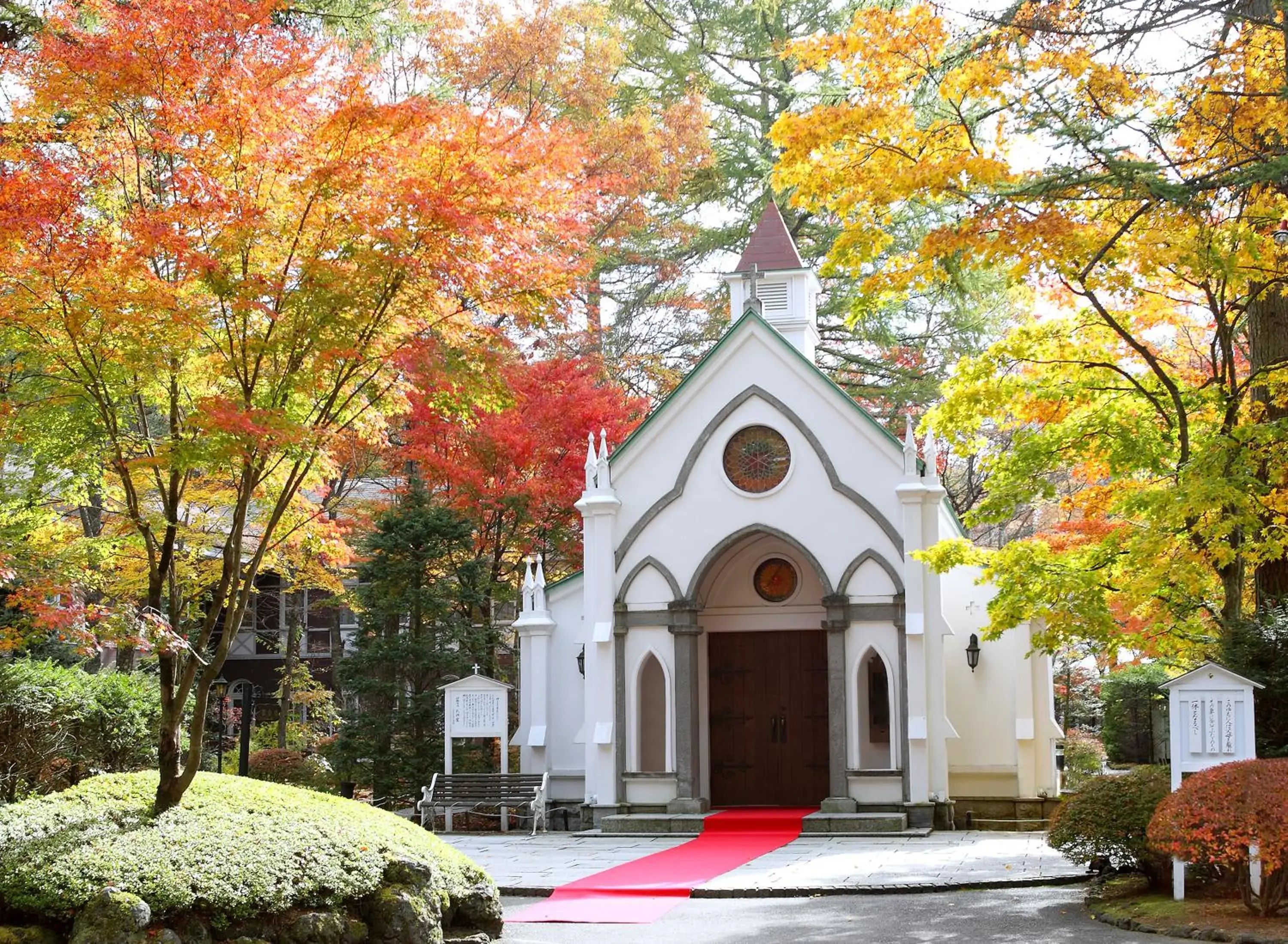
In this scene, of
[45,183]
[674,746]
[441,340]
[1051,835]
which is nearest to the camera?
[45,183]

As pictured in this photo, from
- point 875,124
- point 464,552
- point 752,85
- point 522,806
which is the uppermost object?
point 752,85

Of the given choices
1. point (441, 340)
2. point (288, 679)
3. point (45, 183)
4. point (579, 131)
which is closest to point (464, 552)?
point (288, 679)

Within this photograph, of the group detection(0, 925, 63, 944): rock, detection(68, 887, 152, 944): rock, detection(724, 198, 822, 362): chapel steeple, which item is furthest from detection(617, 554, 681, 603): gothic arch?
detection(0, 925, 63, 944): rock

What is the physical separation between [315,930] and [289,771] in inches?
603

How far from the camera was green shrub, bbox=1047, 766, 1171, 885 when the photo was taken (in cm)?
1170

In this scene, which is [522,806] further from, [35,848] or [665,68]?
[665,68]

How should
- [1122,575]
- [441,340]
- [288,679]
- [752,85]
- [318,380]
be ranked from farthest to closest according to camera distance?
[752,85], [288,679], [1122,575], [441,340], [318,380]

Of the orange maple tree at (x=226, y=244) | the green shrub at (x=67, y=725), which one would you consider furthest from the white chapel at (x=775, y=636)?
the orange maple tree at (x=226, y=244)

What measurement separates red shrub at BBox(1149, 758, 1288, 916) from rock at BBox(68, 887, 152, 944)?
759 cm

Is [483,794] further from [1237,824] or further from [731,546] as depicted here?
[1237,824]

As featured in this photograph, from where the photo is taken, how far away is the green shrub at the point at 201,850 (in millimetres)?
8773

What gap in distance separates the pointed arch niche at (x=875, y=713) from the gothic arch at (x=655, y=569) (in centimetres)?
288

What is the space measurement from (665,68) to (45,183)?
23464mm

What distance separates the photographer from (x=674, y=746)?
63.4 feet
